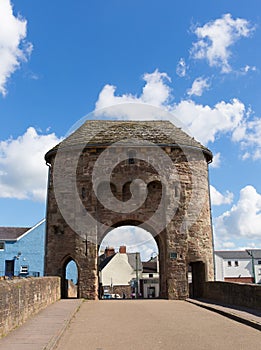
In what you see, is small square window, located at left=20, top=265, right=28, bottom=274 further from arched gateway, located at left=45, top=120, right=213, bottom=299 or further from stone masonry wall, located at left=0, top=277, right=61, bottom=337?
stone masonry wall, located at left=0, top=277, right=61, bottom=337

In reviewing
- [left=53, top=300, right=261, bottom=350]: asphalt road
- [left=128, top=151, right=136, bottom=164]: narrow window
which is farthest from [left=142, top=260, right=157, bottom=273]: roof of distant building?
[left=53, top=300, right=261, bottom=350]: asphalt road

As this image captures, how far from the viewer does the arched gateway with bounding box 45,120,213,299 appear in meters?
21.4

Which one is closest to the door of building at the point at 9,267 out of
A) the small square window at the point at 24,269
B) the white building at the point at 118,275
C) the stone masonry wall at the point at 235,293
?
the small square window at the point at 24,269

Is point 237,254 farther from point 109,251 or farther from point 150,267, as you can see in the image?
point 109,251

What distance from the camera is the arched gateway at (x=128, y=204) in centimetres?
2141

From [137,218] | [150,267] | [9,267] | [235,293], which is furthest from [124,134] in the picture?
[150,267]

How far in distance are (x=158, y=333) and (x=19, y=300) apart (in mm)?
3340

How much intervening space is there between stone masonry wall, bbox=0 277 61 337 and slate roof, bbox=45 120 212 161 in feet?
28.7

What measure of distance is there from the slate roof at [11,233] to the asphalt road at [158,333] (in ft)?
77.0

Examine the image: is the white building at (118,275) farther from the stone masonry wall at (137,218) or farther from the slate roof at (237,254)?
the stone masonry wall at (137,218)

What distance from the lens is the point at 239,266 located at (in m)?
57.9

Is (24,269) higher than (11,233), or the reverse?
(11,233)

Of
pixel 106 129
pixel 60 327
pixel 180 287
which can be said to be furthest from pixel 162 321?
pixel 106 129

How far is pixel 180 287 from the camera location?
837 inches
